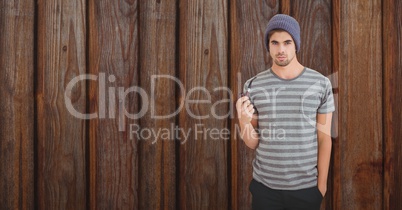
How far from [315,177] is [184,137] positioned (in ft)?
2.67

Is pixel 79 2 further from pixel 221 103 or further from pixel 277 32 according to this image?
pixel 277 32

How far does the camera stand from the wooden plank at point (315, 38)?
231 cm

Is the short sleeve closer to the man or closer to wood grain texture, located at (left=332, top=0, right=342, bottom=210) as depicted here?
the man

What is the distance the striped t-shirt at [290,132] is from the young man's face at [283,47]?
10 cm

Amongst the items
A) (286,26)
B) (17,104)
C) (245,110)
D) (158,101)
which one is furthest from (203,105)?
(17,104)

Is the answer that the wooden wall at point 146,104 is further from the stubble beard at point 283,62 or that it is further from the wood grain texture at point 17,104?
the stubble beard at point 283,62

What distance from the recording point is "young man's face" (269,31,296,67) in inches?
72.4

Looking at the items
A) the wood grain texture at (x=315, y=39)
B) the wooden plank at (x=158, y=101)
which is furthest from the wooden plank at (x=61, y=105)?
the wood grain texture at (x=315, y=39)

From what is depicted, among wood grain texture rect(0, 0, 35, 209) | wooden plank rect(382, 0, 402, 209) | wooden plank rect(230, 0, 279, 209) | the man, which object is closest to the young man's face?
the man

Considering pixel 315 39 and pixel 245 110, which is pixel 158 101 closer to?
pixel 245 110

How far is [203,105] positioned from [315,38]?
82 centimetres

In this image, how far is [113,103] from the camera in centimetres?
229

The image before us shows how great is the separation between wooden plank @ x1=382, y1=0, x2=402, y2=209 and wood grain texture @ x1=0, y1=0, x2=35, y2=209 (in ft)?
7.20

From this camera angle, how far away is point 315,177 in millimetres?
1886
